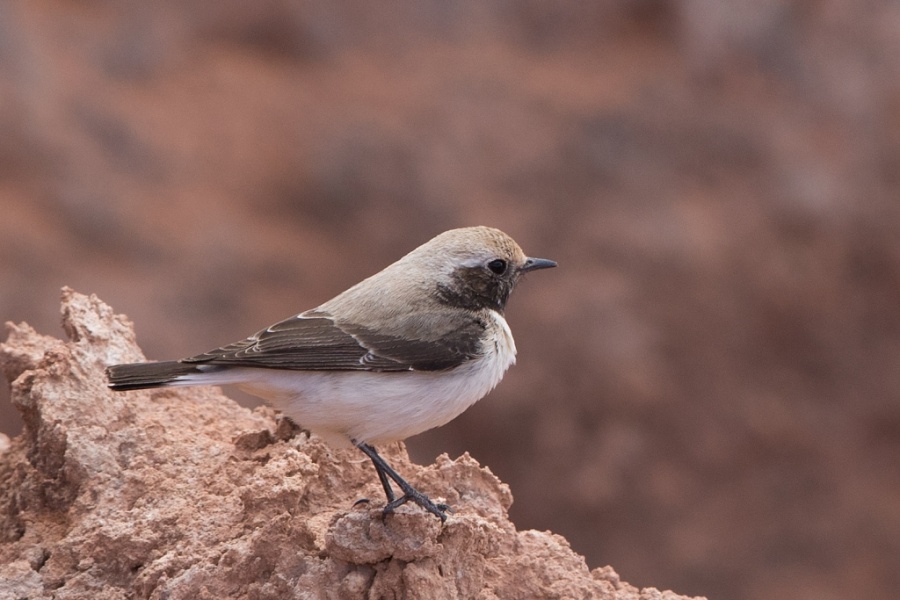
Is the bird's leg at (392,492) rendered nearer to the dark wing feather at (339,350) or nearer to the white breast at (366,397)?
the white breast at (366,397)

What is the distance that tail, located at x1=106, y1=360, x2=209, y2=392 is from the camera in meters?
4.27

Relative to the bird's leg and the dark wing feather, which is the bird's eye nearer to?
the dark wing feather

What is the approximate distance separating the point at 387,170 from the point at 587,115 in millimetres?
2402

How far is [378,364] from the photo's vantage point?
448cm

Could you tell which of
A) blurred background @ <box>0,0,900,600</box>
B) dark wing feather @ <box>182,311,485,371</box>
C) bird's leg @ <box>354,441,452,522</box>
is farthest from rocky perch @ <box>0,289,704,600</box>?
blurred background @ <box>0,0,900,600</box>

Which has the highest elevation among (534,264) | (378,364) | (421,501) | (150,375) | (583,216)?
(583,216)

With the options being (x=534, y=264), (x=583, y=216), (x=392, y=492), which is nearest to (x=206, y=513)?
(x=392, y=492)

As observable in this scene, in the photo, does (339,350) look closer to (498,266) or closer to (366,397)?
(366,397)

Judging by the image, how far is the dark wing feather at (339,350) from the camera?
4445 millimetres

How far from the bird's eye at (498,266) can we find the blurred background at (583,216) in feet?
20.9

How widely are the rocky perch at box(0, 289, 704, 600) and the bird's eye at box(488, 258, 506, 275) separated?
0.85 metres

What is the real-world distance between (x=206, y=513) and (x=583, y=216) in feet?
28.6

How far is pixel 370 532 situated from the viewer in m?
4.01

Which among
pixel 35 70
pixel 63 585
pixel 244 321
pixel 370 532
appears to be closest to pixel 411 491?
pixel 370 532
